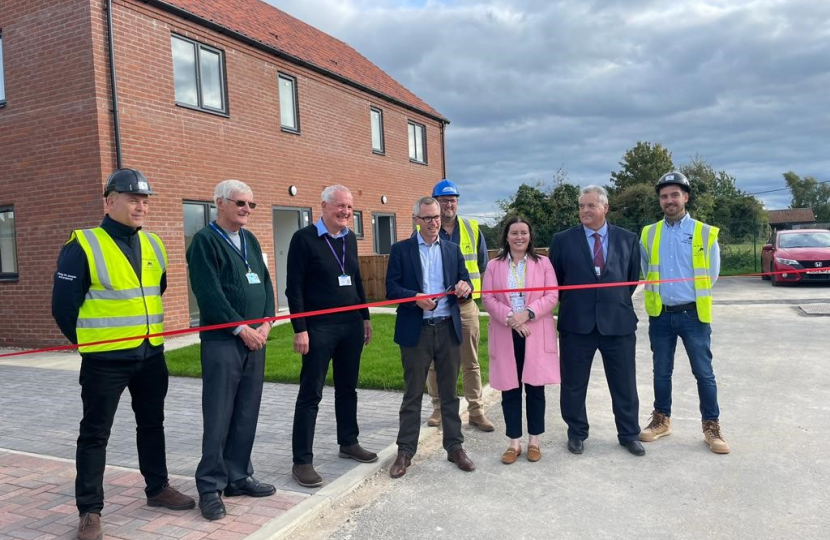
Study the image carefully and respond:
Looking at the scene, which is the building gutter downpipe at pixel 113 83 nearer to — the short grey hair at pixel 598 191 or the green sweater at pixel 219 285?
the green sweater at pixel 219 285

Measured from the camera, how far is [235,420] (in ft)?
13.5

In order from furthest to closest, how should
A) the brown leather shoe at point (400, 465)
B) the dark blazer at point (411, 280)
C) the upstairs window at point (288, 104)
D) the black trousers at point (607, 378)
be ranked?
the upstairs window at point (288, 104), the black trousers at point (607, 378), the dark blazer at point (411, 280), the brown leather shoe at point (400, 465)

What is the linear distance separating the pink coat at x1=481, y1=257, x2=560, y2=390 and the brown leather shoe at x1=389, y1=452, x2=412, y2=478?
0.87 metres

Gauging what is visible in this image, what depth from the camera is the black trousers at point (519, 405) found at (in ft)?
15.9

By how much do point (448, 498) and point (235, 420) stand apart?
58.9 inches

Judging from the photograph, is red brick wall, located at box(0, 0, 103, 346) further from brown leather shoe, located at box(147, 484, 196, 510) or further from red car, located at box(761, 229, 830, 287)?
red car, located at box(761, 229, 830, 287)

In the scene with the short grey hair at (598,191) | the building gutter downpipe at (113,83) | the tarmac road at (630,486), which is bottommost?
the tarmac road at (630,486)

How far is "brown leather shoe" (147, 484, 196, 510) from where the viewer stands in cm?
392

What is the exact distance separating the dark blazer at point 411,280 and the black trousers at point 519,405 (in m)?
0.50

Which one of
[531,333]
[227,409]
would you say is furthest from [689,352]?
[227,409]

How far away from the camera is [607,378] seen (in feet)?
16.5

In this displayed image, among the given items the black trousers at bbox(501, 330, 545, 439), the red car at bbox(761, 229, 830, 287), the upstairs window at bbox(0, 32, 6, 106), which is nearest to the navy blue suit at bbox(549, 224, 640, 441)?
the black trousers at bbox(501, 330, 545, 439)

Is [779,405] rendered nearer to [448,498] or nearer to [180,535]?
[448,498]

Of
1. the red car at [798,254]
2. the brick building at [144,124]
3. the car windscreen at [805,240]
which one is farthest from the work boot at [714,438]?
the car windscreen at [805,240]
